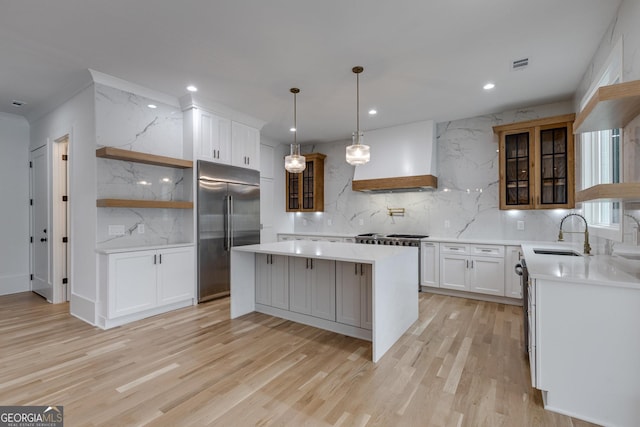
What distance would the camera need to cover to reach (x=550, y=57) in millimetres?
3070

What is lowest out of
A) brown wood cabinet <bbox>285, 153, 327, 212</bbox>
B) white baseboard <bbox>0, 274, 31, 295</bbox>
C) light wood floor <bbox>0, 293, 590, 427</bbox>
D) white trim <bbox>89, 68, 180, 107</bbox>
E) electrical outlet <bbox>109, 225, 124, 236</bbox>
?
light wood floor <bbox>0, 293, 590, 427</bbox>

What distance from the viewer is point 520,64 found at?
3.19 meters

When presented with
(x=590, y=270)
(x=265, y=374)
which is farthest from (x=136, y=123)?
(x=590, y=270)

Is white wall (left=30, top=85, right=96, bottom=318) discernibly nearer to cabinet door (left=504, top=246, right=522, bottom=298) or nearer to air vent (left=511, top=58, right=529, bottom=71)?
air vent (left=511, top=58, right=529, bottom=71)

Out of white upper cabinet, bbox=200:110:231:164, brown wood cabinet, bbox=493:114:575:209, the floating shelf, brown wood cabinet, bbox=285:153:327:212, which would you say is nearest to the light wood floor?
the floating shelf

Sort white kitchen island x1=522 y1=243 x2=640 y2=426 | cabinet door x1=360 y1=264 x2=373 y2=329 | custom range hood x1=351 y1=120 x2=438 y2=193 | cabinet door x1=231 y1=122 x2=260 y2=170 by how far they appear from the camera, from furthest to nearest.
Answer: custom range hood x1=351 y1=120 x2=438 y2=193
cabinet door x1=231 y1=122 x2=260 y2=170
cabinet door x1=360 y1=264 x2=373 y2=329
white kitchen island x1=522 y1=243 x2=640 y2=426

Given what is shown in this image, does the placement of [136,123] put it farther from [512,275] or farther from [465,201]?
[512,275]

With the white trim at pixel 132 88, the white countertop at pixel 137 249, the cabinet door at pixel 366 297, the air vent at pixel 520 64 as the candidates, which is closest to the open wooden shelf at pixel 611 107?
the air vent at pixel 520 64

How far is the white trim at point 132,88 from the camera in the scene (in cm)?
344

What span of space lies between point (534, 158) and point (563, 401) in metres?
3.30

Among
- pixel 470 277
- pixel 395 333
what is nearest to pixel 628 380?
pixel 395 333

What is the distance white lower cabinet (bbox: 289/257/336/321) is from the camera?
3256 mm

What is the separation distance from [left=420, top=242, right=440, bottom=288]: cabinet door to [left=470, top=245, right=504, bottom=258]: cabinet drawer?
1.66 ft

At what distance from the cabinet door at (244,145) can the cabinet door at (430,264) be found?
121 inches
